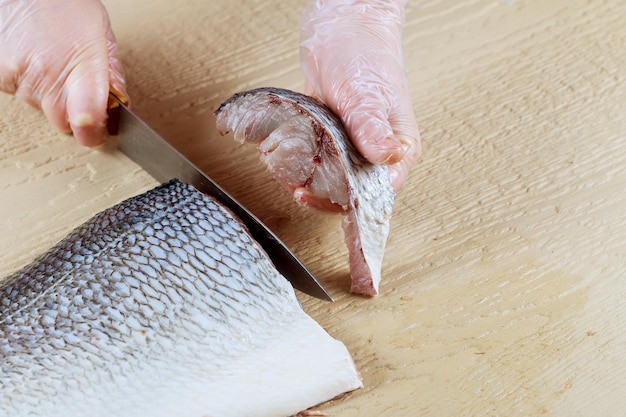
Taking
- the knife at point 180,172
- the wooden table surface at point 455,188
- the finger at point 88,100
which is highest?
the finger at point 88,100

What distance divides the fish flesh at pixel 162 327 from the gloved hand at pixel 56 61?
51 cm

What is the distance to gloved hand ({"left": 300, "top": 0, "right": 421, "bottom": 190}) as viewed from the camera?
1692mm

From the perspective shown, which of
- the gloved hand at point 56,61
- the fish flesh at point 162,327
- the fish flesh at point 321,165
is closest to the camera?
the fish flesh at point 162,327

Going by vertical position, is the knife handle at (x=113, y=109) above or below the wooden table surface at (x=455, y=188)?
above

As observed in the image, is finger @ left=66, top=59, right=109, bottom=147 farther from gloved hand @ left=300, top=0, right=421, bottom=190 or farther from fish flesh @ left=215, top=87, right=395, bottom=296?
gloved hand @ left=300, top=0, right=421, bottom=190

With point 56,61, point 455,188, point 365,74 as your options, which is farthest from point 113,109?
point 455,188

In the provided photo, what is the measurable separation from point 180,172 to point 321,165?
1.30 feet

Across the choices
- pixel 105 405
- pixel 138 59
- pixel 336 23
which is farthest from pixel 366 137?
pixel 138 59

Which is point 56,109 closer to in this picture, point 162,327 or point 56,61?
point 56,61

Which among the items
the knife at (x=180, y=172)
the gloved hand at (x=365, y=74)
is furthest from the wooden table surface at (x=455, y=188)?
the gloved hand at (x=365, y=74)

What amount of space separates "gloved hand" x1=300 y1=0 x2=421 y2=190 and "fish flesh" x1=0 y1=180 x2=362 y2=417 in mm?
385

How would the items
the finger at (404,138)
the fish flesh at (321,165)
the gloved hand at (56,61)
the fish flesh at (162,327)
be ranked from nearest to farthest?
the fish flesh at (162,327)
the fish flesh at (321,165)
the finger at (404,138)
the gloved hand at (56,61)

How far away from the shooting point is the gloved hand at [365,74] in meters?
1.69

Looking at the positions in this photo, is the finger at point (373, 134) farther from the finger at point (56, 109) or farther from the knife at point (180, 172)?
the finger at point (56, 109)
